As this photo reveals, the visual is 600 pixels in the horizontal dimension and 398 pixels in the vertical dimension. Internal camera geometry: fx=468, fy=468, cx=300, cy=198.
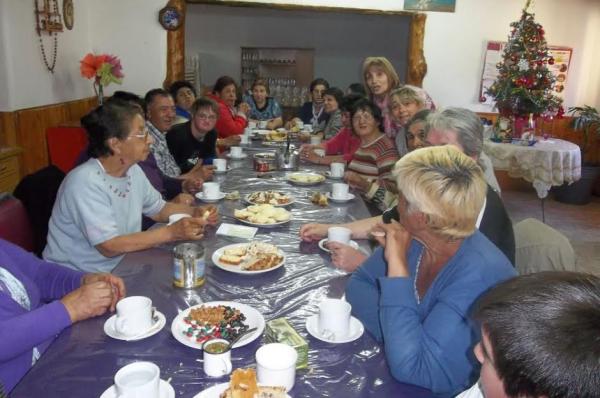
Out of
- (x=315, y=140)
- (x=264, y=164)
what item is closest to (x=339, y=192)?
(x=264, y=164)

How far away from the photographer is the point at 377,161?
3102 mm

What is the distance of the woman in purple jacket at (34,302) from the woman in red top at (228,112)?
3.16 meters

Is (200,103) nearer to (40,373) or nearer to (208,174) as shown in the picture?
(208,174)

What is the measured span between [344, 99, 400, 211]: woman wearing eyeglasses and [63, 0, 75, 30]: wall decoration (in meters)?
3.19

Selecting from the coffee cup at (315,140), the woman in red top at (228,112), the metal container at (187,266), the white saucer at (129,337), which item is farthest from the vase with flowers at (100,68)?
the white saucer at (129,337)

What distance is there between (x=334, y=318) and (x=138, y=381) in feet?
1.60

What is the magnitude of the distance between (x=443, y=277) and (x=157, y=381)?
2.34 feet

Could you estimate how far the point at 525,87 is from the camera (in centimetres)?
480

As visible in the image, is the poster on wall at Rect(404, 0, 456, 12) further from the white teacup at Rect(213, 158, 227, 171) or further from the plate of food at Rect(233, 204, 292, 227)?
the plate of food at Rect(233, 204, 292, 227)

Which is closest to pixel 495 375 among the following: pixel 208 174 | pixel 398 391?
pixel 398 391

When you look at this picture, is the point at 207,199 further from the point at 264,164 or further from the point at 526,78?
the point at 526,78

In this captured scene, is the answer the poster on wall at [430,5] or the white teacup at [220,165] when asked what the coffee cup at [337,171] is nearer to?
the white teacup at [220,165]

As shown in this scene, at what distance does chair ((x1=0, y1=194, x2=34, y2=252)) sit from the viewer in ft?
5.66

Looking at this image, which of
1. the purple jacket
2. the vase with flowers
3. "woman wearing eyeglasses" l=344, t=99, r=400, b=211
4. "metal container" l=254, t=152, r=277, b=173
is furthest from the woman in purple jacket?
the vase with flowers
